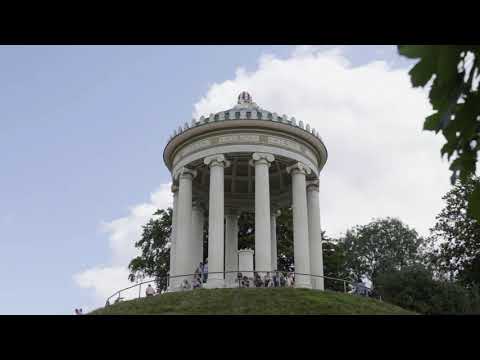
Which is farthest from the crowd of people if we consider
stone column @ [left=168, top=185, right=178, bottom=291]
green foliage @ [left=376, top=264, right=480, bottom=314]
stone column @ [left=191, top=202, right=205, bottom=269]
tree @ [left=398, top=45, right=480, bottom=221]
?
tree @ [left=398, top=45, right=480, bottom=221]

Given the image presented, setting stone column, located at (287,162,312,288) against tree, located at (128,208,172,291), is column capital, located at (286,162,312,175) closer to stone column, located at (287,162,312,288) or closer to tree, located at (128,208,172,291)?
stone column, located at (287,162,312,288)

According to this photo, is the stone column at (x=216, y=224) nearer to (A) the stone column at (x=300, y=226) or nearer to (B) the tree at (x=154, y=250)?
(A) the stone column at (x=300, y=226)

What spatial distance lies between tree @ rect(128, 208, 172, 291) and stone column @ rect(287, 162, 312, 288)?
21131 millimetres

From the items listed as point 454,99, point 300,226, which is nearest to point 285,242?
point 300,226

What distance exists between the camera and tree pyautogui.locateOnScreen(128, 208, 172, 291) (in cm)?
5156

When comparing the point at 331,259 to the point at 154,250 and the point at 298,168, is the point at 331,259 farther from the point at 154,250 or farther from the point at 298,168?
the point at 298,168

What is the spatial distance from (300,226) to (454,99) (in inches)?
1202

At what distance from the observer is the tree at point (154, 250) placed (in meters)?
51.6

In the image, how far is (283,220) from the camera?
5466 cm

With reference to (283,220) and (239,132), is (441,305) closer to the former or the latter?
(283,220)

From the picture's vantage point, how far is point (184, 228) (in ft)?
110

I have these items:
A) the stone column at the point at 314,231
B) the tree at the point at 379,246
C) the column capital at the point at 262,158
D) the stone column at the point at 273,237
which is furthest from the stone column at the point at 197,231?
the tree at the point at 379,246
